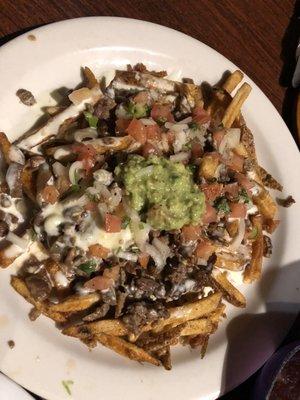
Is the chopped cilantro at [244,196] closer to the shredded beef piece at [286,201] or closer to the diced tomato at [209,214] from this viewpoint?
the diced tomato at [209,214]

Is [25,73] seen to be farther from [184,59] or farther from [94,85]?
[184,59]

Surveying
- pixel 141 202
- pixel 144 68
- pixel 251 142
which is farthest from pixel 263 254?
pixel 144 68

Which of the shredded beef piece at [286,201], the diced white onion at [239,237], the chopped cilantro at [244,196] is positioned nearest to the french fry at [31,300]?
the diced white onion at [239,237]

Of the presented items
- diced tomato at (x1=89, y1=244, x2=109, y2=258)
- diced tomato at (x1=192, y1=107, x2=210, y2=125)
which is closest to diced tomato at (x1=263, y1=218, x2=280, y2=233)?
diced tomato at (x1=192, y1=107, x2=210, y2=125)

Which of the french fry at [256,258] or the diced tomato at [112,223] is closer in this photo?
the diced tomato at [112,223]

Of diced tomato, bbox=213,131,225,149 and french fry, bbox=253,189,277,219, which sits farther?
french fry, bbox=253,189,277,219

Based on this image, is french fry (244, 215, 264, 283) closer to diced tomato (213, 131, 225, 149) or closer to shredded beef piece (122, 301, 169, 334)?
diced tomato (213, 131, 225, 149)

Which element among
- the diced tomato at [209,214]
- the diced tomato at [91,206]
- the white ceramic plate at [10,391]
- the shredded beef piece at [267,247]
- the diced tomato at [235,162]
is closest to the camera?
the white ceramic plate at [10,391]
